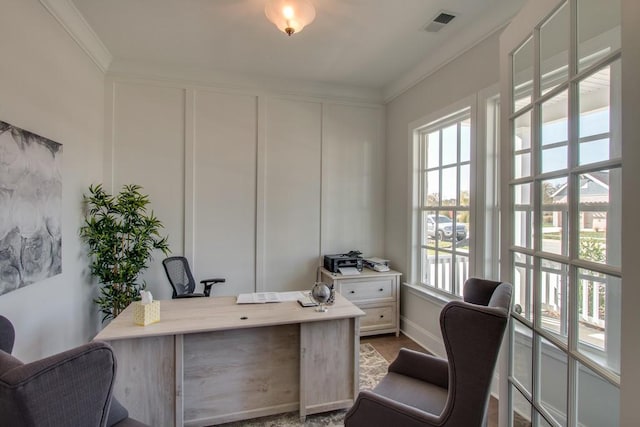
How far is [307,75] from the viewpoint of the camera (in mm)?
3586

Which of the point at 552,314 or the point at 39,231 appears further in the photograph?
the point at 39,231

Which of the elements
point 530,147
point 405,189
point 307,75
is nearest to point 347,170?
point 405,189

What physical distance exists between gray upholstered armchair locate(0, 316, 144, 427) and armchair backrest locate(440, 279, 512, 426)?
1.05 metres

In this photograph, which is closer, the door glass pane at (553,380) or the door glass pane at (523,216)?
the door glass pane at (553,380)

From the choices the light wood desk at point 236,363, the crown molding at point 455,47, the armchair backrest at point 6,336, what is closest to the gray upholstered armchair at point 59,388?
the armchair backrest at point 6,336

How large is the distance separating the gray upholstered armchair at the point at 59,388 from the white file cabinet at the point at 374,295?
2650 mm

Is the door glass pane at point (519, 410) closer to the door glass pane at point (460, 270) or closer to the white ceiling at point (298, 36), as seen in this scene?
the door glass pane at point (460, 270)

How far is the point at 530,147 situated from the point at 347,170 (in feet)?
8.90

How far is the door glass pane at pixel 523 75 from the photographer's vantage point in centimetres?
134

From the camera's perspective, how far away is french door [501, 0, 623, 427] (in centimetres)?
90

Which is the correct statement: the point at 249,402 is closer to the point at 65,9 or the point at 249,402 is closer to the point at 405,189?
the point at 405,189

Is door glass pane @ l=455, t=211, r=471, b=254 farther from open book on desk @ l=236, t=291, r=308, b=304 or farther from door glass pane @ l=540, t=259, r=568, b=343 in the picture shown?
door glass pane @ l=540, t=259, r=568, b=343

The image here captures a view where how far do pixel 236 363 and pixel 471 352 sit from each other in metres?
1.51

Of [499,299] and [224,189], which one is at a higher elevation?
[224,189]
